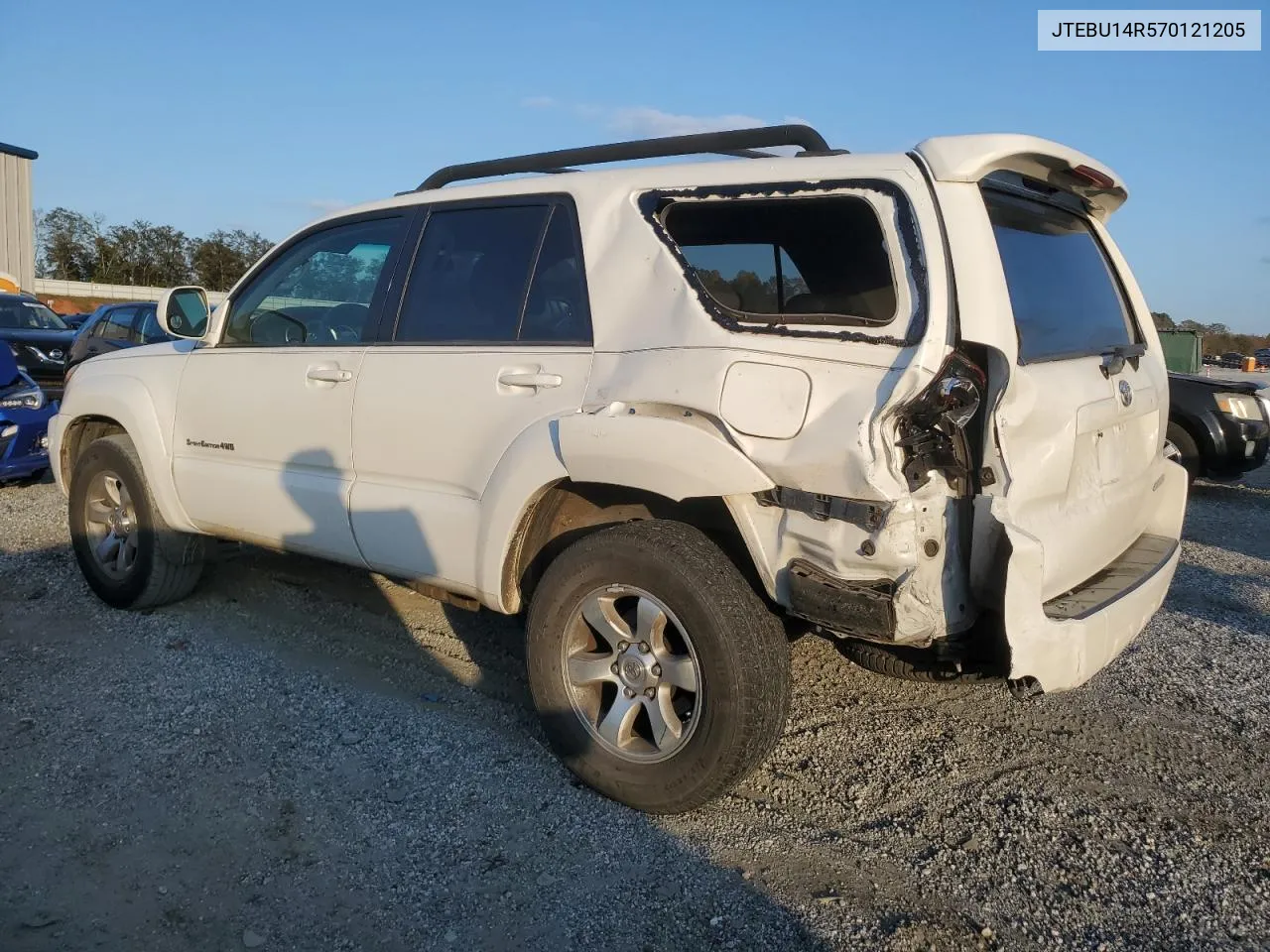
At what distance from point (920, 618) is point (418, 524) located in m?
1.91

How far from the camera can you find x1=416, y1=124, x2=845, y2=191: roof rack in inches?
129

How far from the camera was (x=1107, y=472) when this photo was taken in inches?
132

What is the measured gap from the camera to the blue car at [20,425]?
318 inches

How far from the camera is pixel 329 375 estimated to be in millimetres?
4043

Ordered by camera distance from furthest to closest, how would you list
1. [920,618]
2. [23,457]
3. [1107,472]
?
[23,457] < [1107,472] < [920,618]

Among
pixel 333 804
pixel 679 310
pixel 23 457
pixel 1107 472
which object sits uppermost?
pixel 679 310

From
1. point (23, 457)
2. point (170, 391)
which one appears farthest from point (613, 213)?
point (23, 457)

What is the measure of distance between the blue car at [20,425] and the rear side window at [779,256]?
7032mm

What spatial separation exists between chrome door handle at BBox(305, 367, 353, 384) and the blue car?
5319 mm

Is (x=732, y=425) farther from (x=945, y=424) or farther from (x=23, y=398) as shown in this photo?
(x=23, y=398)

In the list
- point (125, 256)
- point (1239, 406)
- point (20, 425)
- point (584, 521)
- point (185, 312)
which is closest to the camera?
point (584, 521)

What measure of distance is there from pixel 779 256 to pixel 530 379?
95cm

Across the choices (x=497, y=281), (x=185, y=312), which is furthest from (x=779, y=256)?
(x=185, y=312)

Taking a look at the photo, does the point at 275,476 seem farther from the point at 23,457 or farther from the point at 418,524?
the point at 23,457
